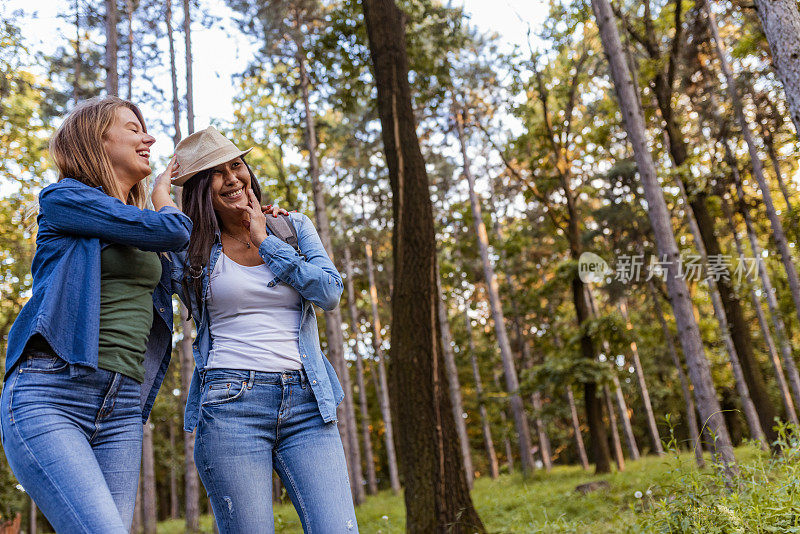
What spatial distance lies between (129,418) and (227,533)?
1.92 feet

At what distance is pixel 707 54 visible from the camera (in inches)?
612

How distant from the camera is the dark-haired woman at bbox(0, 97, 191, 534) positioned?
71.3 inches

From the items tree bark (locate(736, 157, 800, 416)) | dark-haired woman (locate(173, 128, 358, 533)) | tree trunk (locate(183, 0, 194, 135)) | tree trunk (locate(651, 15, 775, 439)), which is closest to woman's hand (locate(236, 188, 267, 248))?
dark-haired woman (locate(173, 128, 358, 533))

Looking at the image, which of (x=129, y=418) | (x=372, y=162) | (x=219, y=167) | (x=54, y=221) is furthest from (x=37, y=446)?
(x=372, y=162)

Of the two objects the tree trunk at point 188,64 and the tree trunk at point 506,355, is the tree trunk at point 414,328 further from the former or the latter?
the tree trunk at point 506,355

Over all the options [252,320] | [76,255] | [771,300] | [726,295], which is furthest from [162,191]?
[771,300]

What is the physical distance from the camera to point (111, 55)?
34.7 ft

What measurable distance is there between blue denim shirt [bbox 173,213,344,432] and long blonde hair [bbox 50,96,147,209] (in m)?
0.44

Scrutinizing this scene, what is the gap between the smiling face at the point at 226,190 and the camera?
2582 millimetres

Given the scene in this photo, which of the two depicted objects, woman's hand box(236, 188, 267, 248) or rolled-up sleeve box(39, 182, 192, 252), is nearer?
rolled-up sleeve box(39, 182, 192, 252)

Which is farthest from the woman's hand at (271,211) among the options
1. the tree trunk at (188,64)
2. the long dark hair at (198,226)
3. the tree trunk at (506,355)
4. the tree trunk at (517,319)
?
the tree trunk at (517,319)

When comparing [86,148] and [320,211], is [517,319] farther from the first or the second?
[86,148]

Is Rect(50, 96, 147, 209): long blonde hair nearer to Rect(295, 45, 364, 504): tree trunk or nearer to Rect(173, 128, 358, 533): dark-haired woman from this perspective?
Rect(173, 128, 358, 533): dark-haired woman

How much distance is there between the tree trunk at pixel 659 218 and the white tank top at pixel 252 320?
21.0 ft
